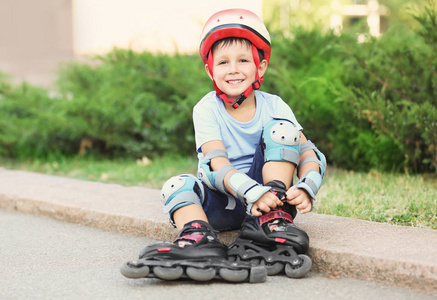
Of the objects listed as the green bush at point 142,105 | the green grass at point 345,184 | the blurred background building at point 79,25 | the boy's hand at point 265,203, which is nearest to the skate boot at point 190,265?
the boy's hand at point 265,203

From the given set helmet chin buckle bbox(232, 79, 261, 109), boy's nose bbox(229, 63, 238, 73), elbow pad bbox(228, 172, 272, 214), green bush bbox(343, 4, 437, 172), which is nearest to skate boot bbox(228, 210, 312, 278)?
elbow pad bbox(228, 172, 272, 214)

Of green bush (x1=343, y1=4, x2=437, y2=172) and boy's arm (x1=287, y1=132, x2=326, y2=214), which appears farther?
green bush (x1=343, y1=4, x2=437, y2=172)

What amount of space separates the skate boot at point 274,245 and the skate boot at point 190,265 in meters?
0.11

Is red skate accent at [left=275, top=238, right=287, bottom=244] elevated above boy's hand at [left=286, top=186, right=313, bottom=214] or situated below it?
below

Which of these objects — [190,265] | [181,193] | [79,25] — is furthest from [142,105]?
[79,25]

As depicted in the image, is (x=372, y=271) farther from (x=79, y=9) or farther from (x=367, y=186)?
(x=79, y=9)

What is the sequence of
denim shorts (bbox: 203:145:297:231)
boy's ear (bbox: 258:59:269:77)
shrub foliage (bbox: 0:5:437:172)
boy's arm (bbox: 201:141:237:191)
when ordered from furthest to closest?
shrub foliage (bbox: 0:5:437:172), boy's ear (bbox: 258:59:269:77), denim shorts (bbox: 203:145:297:231), boy's arm (bbox: 201:141:237:191)

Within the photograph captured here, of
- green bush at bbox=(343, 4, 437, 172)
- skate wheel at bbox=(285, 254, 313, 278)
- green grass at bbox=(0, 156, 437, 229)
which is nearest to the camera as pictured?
skate wheel at bbox=(285, 254, 313, 278)

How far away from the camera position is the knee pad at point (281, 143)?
9.29 ft

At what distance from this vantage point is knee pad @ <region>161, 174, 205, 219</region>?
2848 millimetres

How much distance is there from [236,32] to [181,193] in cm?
88

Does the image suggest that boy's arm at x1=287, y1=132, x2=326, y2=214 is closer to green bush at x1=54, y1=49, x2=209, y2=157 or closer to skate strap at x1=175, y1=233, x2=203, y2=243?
skate strap at x1=175, y1=233, x2=203, y2=243

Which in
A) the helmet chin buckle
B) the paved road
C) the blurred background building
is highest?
the blurred background building

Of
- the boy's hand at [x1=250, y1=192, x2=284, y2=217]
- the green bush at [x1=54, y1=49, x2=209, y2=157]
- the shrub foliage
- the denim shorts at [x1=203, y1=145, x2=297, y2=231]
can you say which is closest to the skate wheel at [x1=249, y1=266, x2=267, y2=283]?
the boy's hand at [x1=250, y1=192, x2=284, y2=217]
